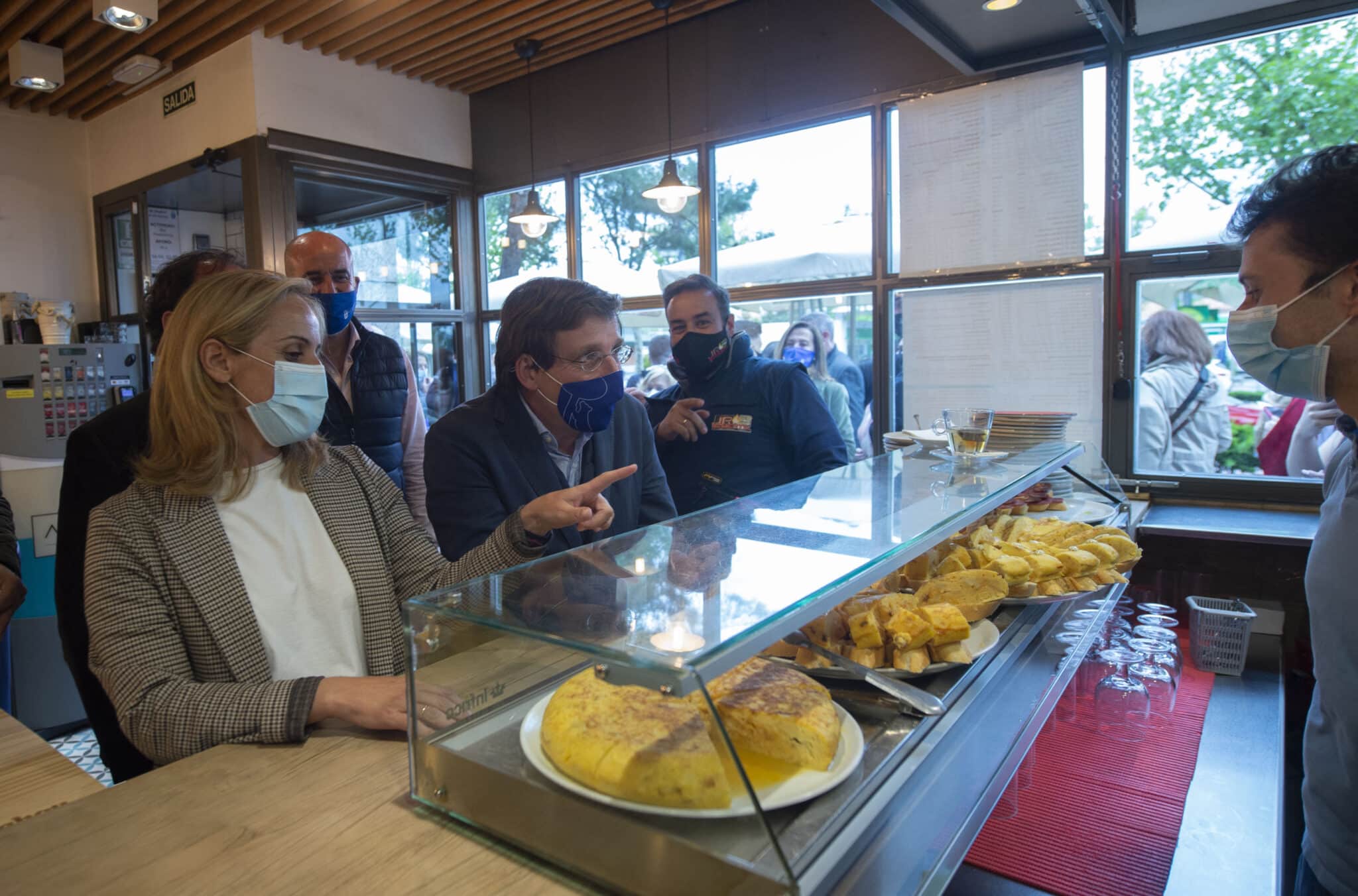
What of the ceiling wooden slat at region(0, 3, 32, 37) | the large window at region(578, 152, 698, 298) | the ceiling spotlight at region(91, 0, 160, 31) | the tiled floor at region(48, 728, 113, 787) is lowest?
the tiled floor at region(48, 728, 113, 787)

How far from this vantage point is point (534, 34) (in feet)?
16.3

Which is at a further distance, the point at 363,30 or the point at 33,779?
the point at 363,30

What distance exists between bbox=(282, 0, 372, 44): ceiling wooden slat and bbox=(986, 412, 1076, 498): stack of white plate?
13.2 ft

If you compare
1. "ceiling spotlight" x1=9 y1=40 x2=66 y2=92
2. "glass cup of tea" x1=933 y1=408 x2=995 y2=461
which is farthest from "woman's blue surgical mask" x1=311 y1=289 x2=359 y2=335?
"ceiling spotlight" x1=9 y1=40 x2=66 y2=92

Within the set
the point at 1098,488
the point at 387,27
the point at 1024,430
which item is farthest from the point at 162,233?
the point at 1098,488

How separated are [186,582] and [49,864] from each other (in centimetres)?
58

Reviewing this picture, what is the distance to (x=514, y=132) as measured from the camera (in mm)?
5812

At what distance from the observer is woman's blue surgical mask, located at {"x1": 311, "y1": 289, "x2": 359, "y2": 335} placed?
9.36ft

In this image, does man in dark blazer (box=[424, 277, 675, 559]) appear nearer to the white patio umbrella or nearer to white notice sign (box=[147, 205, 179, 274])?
the white patio umbrella

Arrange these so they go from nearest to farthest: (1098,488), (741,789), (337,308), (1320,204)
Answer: (741,789) → (1320,204) → (1098,488) → (337,308)

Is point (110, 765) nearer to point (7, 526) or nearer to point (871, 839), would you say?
point (7, 526)

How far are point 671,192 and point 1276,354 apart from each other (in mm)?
3417

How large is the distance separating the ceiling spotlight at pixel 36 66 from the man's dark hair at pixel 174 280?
3.74 m

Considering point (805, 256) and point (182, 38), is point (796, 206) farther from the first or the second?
point (182, 38)
